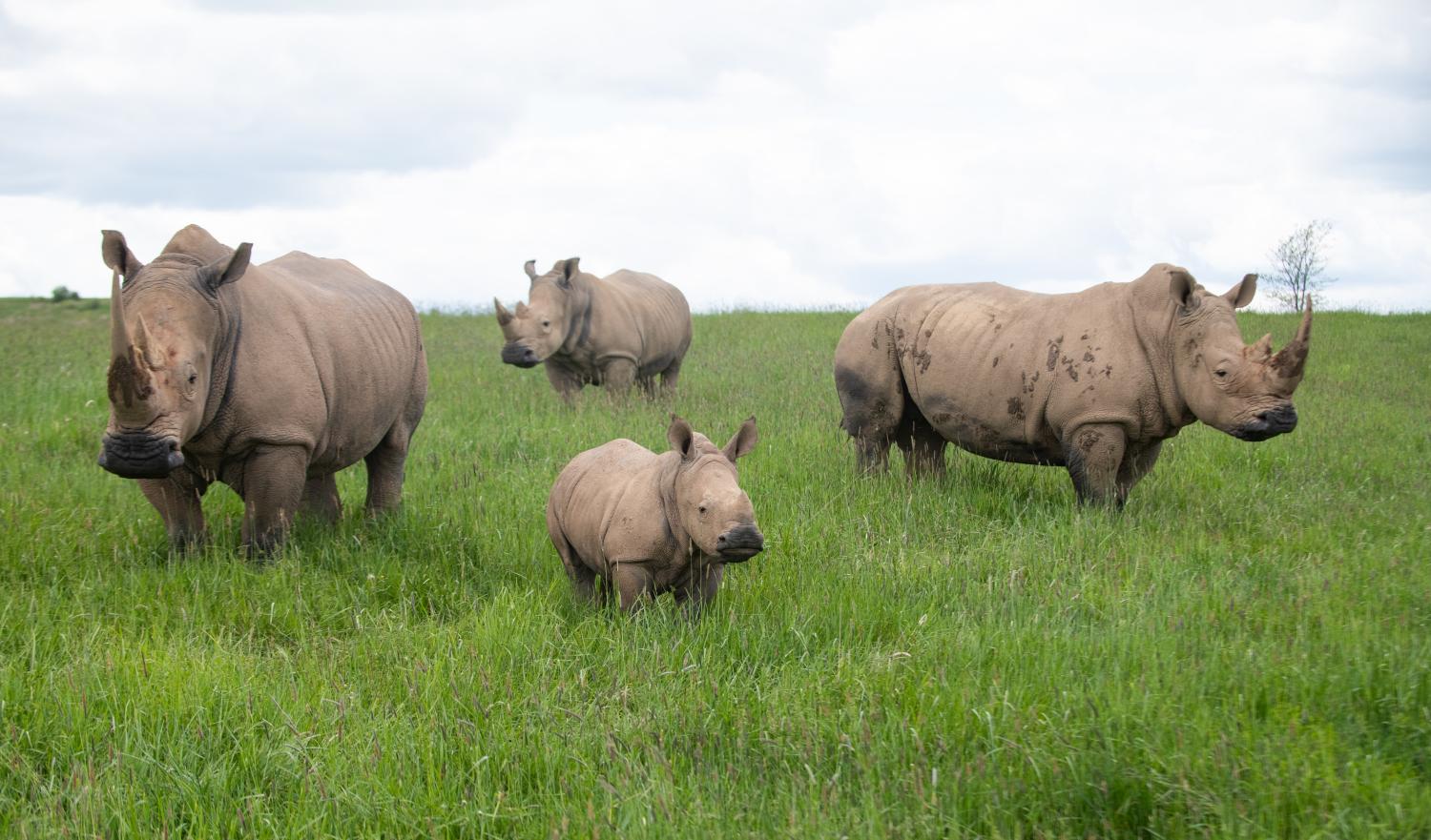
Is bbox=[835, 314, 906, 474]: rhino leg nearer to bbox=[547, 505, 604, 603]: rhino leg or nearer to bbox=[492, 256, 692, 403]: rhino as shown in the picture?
bbox=[547, 505, 604, 603]: rhino leg

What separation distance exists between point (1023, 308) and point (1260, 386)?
1711mm

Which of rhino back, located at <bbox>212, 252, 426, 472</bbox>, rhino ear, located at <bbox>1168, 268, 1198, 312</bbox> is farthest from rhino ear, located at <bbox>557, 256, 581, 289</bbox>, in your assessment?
rhino ear, located at <bbox>1168, 268, 1198, 312</bbox>

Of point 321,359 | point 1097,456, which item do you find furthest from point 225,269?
point 1097,456

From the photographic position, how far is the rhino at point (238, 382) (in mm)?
5422

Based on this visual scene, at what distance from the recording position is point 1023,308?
802 cm

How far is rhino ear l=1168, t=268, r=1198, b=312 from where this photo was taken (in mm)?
7055

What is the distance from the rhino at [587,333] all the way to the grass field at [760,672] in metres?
4.67

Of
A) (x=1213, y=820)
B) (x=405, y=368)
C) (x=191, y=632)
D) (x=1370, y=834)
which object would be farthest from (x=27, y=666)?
(x=1370, y=834)

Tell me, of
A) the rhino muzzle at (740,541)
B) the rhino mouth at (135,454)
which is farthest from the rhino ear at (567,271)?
the rhino muzzle at (740,541)

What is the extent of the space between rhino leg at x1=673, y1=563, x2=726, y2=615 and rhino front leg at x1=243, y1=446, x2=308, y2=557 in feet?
7.66

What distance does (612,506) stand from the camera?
17.4 ft

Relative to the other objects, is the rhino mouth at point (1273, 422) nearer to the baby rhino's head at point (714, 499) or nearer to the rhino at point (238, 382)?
the baby rhino's head at point (714, 499)

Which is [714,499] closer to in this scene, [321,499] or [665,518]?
[665,518]

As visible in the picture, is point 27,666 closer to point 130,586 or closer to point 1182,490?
point 130,586
